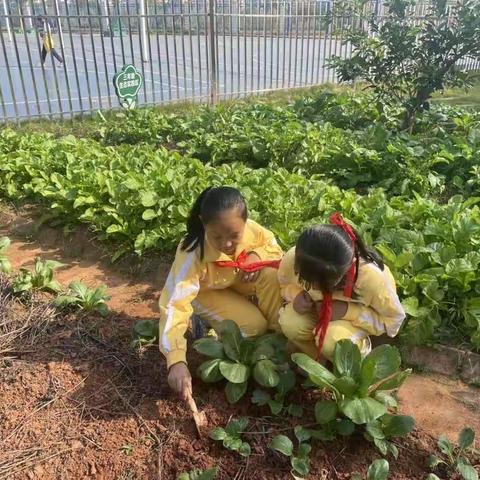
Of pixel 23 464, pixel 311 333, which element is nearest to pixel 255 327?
pixel 311 333

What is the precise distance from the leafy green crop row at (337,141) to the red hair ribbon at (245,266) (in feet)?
6.97

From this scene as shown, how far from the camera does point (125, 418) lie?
7.71ft

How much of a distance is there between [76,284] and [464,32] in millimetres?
5639

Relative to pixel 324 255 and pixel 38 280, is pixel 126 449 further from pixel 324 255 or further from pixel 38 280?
pixel 38 280

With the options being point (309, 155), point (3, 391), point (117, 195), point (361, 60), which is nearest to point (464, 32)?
point (361, 60)

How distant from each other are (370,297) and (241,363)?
657 mm

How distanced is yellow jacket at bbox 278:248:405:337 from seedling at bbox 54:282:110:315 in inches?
45.1

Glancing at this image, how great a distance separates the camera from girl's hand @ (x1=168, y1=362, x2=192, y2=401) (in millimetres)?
2301

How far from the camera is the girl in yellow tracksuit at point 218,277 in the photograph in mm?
2328

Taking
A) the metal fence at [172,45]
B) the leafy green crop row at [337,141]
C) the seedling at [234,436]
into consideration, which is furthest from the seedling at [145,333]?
the metal fence at [172,45]

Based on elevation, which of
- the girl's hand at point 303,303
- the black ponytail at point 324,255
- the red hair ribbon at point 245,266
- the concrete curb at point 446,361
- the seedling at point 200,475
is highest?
the black ponytail at point 324,255

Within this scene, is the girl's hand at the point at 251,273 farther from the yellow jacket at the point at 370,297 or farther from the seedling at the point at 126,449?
the seedling at the point at 126,449

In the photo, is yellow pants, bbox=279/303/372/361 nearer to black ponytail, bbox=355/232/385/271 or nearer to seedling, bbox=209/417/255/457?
black ponytail, bbox=355/232/385/271

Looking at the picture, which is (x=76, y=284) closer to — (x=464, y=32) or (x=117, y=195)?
(x=117, y=195)
